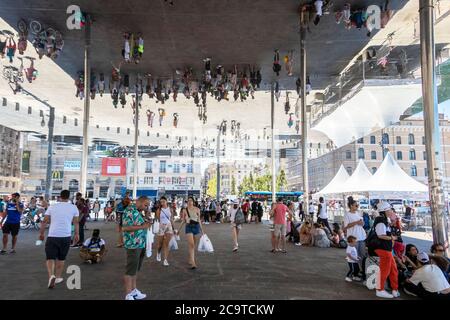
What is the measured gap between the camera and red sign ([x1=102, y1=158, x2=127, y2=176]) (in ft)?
149

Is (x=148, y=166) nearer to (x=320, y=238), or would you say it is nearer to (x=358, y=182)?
(x=358, y=182)

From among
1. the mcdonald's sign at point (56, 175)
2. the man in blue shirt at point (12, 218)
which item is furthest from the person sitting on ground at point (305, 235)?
the mcdonald's sign at point (56, 175)

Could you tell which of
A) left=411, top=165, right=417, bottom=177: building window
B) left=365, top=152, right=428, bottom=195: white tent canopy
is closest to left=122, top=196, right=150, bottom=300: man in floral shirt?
left=365, top=152, right=428, bottom=195: white tent canopy

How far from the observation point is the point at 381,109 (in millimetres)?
18516

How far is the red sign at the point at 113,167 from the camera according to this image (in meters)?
45.4

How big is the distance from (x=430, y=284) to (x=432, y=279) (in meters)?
0.09

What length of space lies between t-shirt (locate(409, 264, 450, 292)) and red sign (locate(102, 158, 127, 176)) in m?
43.2

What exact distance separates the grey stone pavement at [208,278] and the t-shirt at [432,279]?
34.2 inches

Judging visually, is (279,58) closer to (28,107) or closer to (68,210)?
(68,210)

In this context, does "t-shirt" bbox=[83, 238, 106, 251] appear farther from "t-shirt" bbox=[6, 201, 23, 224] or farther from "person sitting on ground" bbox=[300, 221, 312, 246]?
"person sitting on ground" bbox=[300, 221, 312, 246]

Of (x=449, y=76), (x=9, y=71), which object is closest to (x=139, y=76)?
(x=9, y=71)

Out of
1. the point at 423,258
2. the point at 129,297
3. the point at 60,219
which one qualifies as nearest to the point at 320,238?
the point at 423,258

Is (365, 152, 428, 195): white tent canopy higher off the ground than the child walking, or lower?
higher
